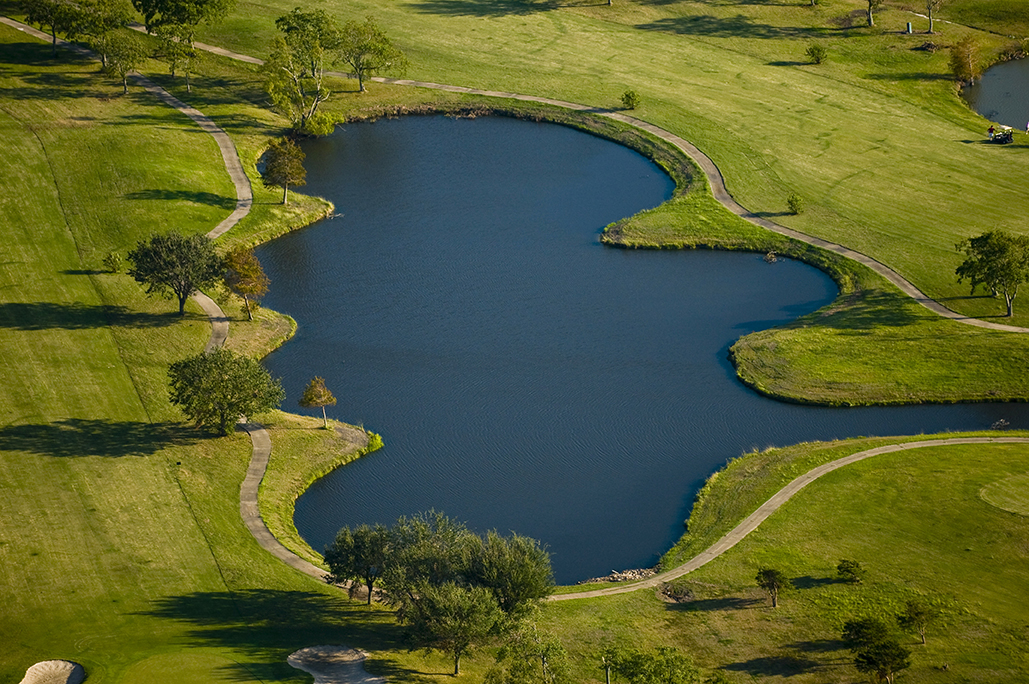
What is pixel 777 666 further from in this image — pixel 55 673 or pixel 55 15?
pixel 55 15

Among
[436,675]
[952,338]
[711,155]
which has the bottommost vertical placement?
[436,675]

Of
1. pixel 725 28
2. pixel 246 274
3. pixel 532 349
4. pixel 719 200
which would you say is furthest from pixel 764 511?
pixel 725 28

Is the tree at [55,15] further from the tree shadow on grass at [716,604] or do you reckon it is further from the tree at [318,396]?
the tree shadow on grass at [716,604]

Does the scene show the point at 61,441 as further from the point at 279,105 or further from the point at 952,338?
the point at 952,338

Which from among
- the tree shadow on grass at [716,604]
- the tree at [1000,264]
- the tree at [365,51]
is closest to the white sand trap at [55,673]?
the tree shadow on grass at [716,604]

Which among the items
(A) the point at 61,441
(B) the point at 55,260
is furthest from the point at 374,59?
(A) the point at 61,441
